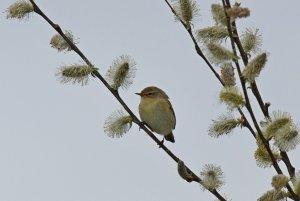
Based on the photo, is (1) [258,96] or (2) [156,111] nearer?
(1) [258,96]

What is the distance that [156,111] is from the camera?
21.5ft

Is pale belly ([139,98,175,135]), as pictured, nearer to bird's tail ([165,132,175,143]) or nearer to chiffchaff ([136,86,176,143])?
chiffchaff ([136,86,176,143])

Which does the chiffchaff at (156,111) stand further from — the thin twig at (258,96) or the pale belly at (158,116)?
the thin twig at (258,96)

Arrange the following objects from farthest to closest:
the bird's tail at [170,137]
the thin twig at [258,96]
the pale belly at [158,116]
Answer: the bird's tail at [170,137]
the pale belly at [158,116]
the thin twig at [258,96]

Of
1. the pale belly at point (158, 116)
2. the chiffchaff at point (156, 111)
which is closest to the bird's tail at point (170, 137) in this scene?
the chiffchaff at point (156, 111)

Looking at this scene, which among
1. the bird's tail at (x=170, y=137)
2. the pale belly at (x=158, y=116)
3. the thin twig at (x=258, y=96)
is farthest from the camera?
the bird's tail at (x=170, y=137)

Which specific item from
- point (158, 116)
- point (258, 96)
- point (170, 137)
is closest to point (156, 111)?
point (158, 116)

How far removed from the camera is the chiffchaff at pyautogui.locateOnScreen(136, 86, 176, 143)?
6473mm

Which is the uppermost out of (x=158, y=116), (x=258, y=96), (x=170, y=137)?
(x=158, y=116)

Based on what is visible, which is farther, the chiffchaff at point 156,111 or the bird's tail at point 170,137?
the bird's tail at point 170,137

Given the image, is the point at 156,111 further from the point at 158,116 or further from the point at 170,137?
the point at 170,137

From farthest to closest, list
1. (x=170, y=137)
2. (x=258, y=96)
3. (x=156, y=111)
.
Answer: (x=170, y=137)
(x=156, y=111)
(x=258, y=96)

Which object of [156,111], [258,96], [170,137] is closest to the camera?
[258,96]

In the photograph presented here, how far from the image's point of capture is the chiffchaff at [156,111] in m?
6.47
